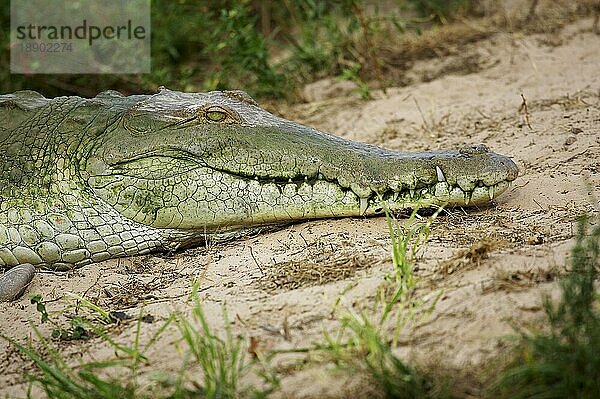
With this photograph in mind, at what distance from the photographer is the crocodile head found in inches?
151

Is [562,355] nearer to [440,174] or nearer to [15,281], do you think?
[440,174]

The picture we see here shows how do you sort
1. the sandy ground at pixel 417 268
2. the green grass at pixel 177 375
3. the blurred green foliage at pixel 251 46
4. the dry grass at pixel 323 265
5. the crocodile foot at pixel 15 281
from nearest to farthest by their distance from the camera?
the green grass at pixel 177 375 → the sandy ground at pixel 417 268 → the dry grass at pixel 323 265 → the crocodile foot at pixel 15 281 → the blurred green foliage at pixel 251 46

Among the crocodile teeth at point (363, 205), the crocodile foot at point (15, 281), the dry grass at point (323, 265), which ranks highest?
the crocodile teeth at point (363, 205)

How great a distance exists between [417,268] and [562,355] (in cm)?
95

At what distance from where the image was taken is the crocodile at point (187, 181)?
3.85 metres

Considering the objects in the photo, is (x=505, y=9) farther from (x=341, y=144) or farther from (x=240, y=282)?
(x=240, y=282)

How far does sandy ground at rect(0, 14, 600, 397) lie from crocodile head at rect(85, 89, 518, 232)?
0.48ft

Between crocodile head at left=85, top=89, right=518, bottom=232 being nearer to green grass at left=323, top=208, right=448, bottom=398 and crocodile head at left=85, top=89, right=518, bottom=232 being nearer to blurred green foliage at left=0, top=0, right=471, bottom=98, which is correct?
green grass at left=323, top=208, right=448, bottom=398

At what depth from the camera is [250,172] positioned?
13.1 feet

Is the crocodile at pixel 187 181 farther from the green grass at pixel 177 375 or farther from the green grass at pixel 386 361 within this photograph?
the green grass at pixel 177 375
